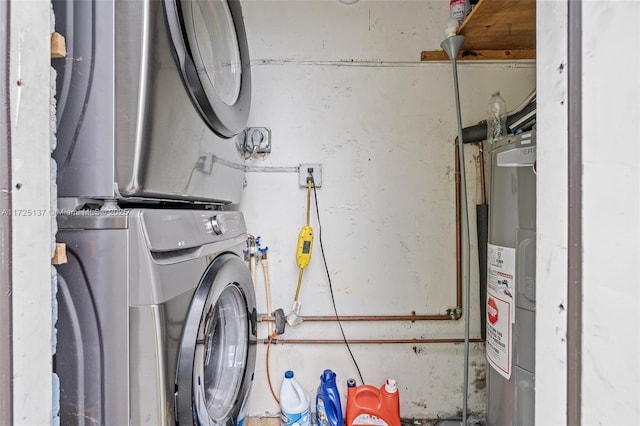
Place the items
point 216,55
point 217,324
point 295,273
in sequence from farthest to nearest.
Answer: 1. point 295,273
2. point 217,324
3. point 216,55

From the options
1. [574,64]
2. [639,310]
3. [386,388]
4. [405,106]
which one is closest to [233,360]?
[386,388]

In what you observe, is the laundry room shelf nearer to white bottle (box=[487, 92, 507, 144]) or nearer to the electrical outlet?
white bottle (box=[487, 92, 507, 144])

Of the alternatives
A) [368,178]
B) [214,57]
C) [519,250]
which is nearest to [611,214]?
[519,250]

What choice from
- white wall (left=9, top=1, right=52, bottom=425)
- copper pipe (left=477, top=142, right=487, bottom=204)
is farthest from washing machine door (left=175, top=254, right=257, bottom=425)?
copper pipe (left=477, top=142, right=487, bottom=204)

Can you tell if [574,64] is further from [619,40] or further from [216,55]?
[216,55]

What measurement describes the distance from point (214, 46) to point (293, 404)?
1.54 meters

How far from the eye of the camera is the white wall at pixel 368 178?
1529mm

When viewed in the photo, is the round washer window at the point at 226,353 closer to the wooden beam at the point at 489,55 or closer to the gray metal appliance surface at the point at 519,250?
the gray metal appliance surface at the point at 519,250

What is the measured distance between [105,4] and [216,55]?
0.41 m

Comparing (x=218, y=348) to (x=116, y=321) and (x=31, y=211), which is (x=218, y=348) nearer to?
(x=116, y=321)

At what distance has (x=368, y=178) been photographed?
1.54 meters

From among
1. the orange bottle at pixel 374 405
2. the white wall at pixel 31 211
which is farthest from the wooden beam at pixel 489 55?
the orange bottle at pixel 374 405

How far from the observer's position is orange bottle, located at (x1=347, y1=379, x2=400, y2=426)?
141 centimetres

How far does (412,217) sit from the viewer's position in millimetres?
1548
